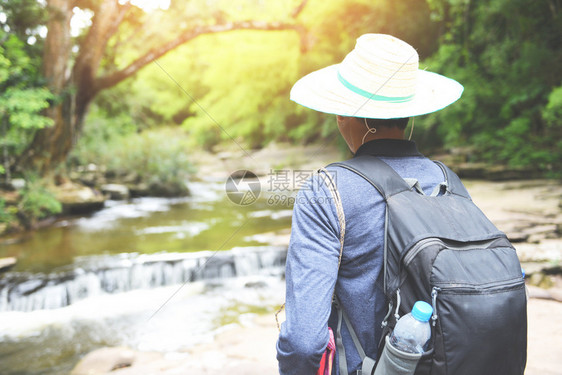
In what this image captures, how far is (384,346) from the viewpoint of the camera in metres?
0.90

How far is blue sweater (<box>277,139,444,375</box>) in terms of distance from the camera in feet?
2.81

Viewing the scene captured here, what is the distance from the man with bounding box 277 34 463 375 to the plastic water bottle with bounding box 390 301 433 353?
0.11 m

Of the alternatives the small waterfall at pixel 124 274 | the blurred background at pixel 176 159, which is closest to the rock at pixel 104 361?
the blurred background at pixel 176 159

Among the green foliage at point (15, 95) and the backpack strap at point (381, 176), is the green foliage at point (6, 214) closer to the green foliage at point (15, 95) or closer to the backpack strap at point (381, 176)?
the green foliage at point (15, 95)

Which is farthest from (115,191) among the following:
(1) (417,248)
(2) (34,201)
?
(1) (417,248)

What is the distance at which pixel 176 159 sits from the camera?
1198 centimetres

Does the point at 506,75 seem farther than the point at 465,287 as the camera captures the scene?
Yes

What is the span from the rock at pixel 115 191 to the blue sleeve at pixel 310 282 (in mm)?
10909

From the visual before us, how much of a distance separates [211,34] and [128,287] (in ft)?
25.2

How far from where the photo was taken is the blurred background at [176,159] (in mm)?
4543

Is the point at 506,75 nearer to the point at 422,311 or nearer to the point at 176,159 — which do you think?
the point at 176,159

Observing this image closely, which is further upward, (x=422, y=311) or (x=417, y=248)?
(x=417, y=248)

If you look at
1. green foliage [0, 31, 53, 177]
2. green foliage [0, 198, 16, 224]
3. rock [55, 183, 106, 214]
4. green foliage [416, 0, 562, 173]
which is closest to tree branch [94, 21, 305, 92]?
green foliage [0, 31, 53, 177]

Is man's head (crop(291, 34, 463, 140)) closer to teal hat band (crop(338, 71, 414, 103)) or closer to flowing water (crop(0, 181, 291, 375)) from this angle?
teal hat band (crop(338, 71, 414, 103))
